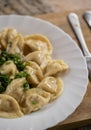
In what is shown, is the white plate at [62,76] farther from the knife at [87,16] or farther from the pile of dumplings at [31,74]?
the knife at [87,16]

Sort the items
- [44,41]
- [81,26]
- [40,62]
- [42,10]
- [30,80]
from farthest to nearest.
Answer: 1. [42,10]
2. [81,26]
3. [44,41]
4. [40,62]
5. [30,80]

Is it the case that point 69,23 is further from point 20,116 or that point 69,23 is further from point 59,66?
point 20,116

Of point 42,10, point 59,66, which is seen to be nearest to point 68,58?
point 59,66

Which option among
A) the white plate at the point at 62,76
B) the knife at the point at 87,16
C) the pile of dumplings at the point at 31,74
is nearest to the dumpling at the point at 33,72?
the pile of dumplings at the point at 31,74

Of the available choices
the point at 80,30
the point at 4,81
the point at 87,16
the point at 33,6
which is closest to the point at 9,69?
the point at 4,81

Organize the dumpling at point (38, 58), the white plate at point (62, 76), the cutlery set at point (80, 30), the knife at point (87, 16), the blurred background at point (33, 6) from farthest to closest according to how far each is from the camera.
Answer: the blurred background at point (33, 6) → the knife at point (87, 16) → the cutlery set at point (80, 30) → the dumpling at point (38, 58) → the white plate at point (62, 76)

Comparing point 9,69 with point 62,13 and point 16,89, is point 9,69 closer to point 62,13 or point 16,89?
point 16,89
